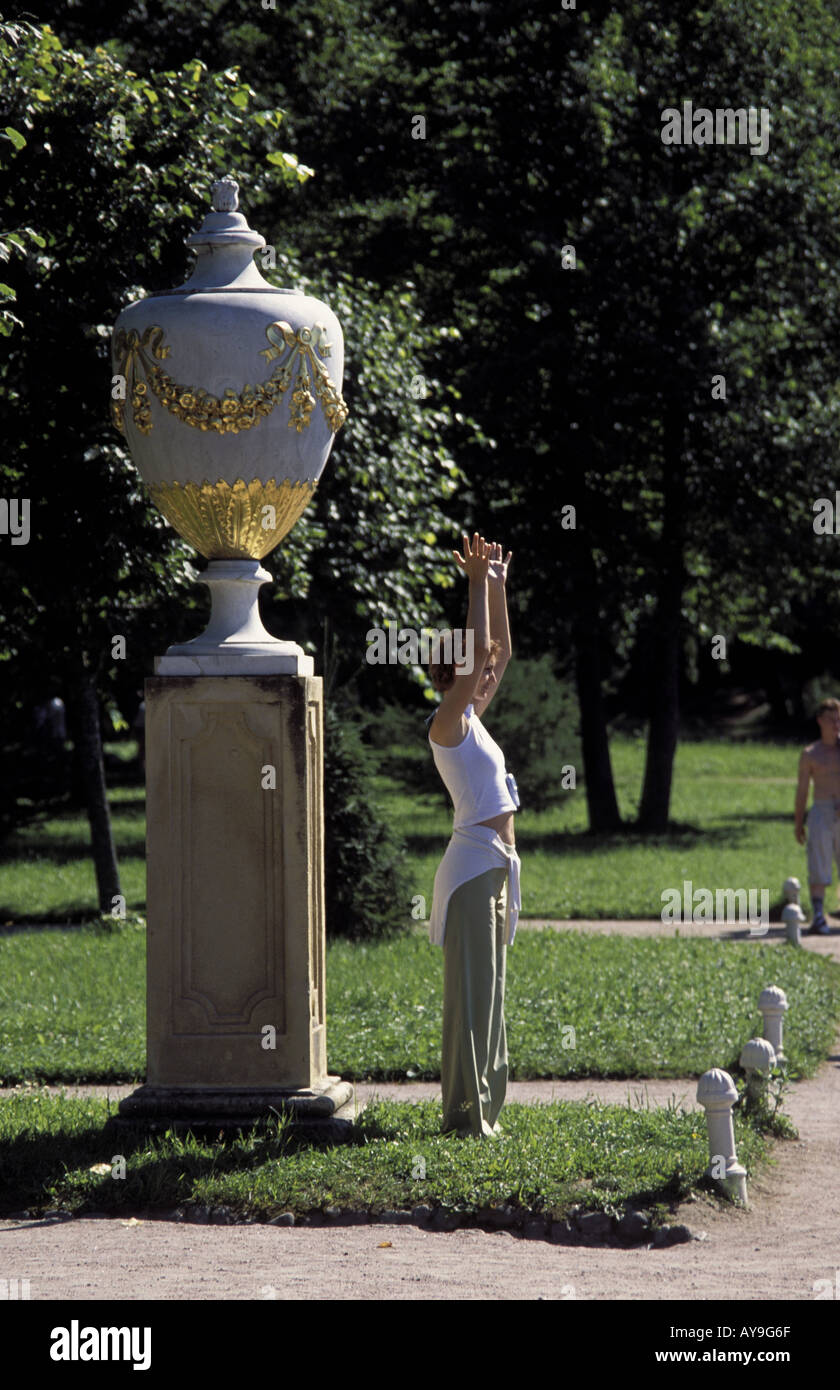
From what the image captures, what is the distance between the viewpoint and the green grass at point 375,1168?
586 centimetres

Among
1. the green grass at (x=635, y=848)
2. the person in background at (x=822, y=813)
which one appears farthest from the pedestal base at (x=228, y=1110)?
the person in background at (x=822, y=813)

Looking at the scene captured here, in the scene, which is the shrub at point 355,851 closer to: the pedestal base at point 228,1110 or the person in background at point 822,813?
the person in background at point 822,813

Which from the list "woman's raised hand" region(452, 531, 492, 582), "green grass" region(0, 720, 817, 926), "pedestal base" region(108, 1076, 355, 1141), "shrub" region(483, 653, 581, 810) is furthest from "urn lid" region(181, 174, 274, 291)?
"shrub" region(483, 653, 581, 810)

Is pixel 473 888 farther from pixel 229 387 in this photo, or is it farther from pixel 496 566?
pixel 229 387

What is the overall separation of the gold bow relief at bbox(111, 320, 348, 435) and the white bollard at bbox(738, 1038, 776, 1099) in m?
3.24

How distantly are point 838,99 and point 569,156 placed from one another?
4005mm

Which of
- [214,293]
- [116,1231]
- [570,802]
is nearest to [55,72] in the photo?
[214,293]

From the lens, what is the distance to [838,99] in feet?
70.6

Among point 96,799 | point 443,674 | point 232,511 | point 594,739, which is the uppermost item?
point 232,511

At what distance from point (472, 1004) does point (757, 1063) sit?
141cm

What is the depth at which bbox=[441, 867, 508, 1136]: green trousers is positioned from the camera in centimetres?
648

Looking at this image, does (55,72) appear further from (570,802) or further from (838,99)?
(570,802)

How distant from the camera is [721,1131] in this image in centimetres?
612

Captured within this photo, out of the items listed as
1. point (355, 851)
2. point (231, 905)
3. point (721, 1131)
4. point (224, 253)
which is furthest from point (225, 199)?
point (355, 851)
